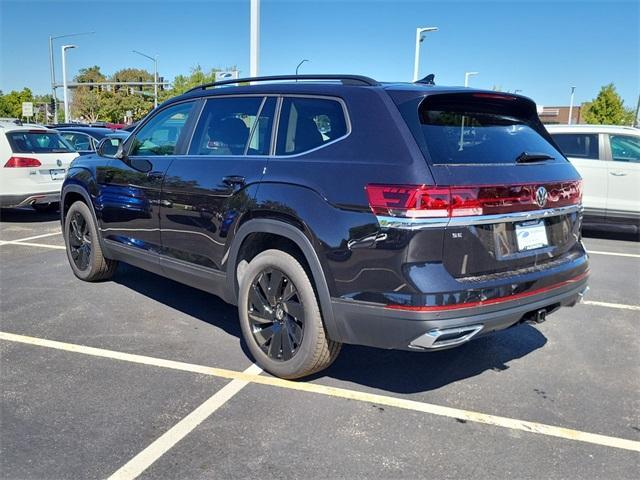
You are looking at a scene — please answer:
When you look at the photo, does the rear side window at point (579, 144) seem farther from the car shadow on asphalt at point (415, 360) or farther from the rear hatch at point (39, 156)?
the rear hatch at point (39, 156)

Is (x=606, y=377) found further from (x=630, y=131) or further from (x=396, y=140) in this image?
(x=630, y=131)

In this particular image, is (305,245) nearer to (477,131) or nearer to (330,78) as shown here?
(330,78)

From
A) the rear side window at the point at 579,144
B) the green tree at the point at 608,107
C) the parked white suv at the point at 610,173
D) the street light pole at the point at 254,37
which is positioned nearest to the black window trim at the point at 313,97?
the parked white suv at the point at 610,173

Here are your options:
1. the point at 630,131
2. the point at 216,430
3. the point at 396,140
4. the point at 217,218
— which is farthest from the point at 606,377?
the point at 630,131

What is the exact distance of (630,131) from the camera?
886 centimetres

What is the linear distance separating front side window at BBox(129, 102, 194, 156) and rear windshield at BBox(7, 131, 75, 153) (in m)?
5.28

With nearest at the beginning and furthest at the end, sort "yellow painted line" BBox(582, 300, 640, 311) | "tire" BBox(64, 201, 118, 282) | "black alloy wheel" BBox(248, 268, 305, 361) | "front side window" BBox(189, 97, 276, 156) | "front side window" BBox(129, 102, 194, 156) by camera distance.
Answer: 1. "black alloy wheel" BBox(248, 268, 305, 361)
2. "front side window" BBox(189, 97, 276, 156)
3. "front side window" BBox(129, 102, 194, 156)
4. "yellow painted line" BBox(582, 300, 640, 311)
5. "tire" BBox(64, 201, 118, 282)

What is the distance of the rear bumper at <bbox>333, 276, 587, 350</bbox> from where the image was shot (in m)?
2.86

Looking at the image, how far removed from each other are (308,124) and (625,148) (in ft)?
24.2

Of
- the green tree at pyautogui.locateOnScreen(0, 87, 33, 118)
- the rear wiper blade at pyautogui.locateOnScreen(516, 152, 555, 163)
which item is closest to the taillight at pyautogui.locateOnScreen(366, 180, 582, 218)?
the rear wiper blade at pyautogui.locateOnScreen(516, 152, 555, 163)

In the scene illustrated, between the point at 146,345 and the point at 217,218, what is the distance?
1.14 meters

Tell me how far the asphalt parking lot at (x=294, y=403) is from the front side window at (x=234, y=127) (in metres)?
1.47

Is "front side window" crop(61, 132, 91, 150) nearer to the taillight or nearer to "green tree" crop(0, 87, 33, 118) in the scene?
the taillight

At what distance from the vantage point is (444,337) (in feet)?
9.46
